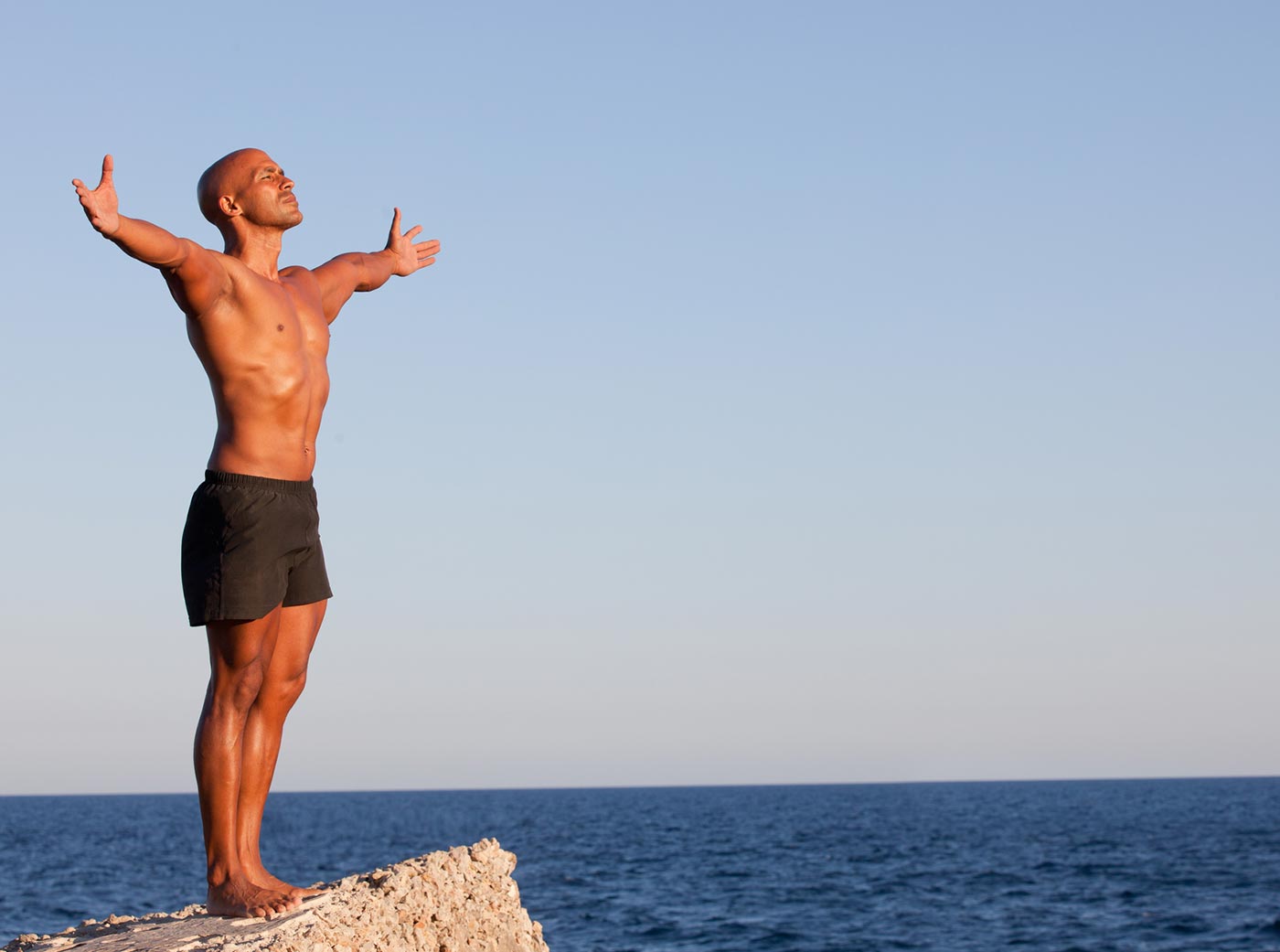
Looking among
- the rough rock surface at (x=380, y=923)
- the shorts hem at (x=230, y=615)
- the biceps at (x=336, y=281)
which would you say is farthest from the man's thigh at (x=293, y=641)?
the biceps at (x=336, y=281)

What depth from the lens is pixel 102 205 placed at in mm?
5367

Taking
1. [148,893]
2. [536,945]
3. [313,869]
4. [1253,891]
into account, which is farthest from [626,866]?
[536,945]

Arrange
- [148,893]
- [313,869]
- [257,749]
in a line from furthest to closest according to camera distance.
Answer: [313,869]
[148,893]
[257,749]

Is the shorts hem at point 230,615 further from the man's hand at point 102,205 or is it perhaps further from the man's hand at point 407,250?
the man's hand at point 407,250

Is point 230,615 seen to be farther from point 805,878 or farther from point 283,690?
point 805,878

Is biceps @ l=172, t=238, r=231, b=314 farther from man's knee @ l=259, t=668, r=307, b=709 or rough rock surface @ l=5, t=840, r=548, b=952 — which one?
rough rock surface @ l=5, t=840, r=548, b=952

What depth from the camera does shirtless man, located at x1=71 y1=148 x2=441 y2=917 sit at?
596 cm

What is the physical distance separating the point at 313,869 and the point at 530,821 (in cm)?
4985

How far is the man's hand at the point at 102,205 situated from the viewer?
5.33 m

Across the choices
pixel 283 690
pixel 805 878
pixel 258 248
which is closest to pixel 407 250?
pixel 258 248

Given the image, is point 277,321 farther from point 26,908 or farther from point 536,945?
point 26,908

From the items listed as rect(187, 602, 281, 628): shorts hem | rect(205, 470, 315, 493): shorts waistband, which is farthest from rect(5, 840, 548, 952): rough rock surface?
rect(205, 470, 315, 493): shorts waistband

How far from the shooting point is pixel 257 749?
6246 millimetres

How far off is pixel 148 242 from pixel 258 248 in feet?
3.26
